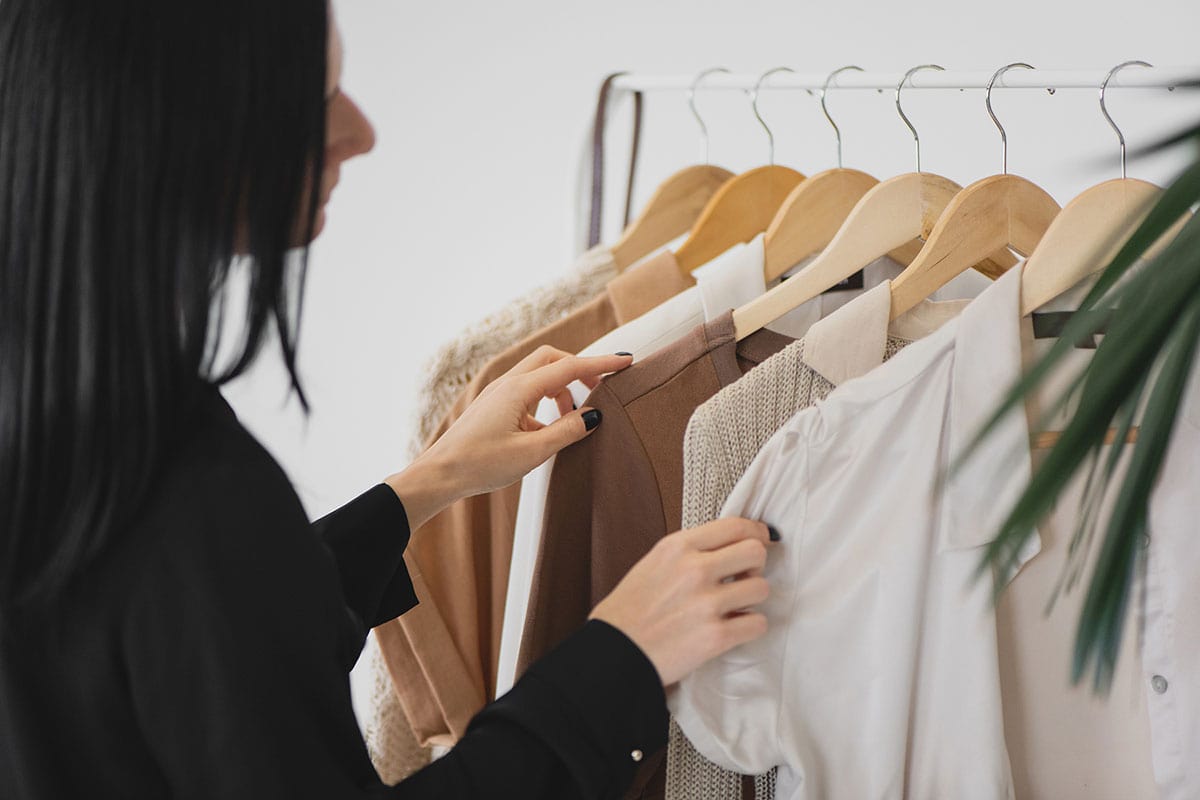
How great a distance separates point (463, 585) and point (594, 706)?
51 centimetres

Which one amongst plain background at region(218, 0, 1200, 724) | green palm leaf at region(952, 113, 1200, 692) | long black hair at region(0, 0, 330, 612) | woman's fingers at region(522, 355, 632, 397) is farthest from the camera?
plain background at region(218, 0, 1200, 724)

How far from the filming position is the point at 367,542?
0.86m

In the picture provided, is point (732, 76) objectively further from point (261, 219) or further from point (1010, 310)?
point (261, 219)

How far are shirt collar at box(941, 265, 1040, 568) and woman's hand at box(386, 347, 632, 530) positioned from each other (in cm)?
26

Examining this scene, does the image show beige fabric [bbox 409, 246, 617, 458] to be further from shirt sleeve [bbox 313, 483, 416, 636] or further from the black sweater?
the black sweater

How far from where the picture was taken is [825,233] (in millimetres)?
1040

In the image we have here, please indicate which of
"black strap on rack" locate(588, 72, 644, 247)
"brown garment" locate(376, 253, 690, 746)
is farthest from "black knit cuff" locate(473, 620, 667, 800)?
"black strap on rack" locate(588, 72, 644, 247)

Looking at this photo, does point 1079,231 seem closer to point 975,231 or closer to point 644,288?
point 975,231

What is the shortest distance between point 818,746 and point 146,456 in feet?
1.66

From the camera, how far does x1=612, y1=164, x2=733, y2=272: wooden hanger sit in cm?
122

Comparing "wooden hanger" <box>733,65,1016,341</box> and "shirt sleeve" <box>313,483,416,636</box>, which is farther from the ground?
"wooden hanger" <box>733,65,1016,341</box>

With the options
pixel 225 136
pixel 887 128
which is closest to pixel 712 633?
pixel 225 136

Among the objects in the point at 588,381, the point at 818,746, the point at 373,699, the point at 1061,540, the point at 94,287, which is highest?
the point at 94,287

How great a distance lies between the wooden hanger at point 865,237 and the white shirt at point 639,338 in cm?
8
